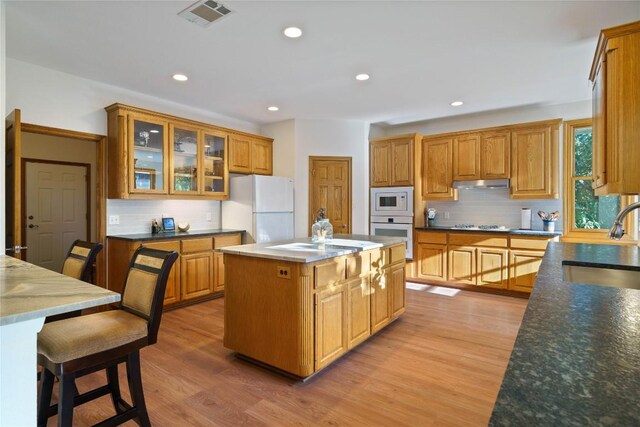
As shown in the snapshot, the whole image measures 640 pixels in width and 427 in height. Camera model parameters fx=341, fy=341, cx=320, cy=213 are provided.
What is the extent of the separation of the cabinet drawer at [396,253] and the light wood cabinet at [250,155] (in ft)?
8.75

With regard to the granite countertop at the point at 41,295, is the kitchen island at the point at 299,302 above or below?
below

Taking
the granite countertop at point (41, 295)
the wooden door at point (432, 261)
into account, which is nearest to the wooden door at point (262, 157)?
the wooden door at point (432, 261)

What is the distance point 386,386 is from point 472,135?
3953 millimetres

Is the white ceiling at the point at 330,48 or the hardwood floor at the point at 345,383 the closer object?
the hardwood floor at the point at 345,383

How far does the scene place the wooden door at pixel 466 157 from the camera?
495cm

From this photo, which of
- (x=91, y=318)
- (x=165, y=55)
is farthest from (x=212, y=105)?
(x=91, y=318)

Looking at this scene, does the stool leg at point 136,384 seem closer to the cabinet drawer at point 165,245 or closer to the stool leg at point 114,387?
the stool leg at point 114,387

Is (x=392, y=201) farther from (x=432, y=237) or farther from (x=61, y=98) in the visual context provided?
(x=61, y=98)

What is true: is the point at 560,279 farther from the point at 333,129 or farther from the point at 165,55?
the point at 333,129

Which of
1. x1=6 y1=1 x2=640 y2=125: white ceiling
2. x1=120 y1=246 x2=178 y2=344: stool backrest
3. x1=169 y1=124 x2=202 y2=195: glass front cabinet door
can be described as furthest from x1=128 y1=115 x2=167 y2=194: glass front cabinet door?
x1=120 y1=246 x2=178 y2=344: stool backrest

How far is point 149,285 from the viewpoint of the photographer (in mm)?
1728

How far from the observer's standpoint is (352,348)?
9.21 ft

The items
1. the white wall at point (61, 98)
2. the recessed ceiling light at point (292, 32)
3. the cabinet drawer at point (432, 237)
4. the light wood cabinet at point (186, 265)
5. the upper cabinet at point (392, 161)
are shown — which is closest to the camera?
the recessed ceiling light at point (292, 32)

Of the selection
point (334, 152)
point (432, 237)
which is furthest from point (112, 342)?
point (432, 237)
